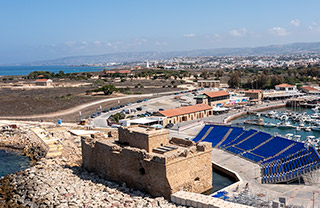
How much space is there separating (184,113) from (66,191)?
27921 mm

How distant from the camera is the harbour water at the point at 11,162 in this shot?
2762cm

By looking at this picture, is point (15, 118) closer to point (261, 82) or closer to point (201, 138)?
point (201, 138)

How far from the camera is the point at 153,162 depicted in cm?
1962

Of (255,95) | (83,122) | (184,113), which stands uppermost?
(184,113)

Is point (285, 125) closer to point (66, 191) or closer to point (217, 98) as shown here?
point (217, 98)

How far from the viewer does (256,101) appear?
223ft

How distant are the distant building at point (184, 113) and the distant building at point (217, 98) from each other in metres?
6.47

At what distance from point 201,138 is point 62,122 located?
22.5 metres

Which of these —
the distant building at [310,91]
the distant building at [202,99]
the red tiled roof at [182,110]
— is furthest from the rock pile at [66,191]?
the distant building at [310,91]

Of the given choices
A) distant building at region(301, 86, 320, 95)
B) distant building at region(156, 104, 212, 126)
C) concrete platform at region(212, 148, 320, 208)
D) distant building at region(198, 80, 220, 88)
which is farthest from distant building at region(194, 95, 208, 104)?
distant building at region(198, 80, 220, 88)

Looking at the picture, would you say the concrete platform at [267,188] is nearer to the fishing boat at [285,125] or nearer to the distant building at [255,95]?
the fishing boat at [285,125]

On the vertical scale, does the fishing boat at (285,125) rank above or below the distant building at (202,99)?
below

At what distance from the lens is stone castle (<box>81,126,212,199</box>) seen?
19.5 metres

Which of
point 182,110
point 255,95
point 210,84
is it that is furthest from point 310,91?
point 182,110
